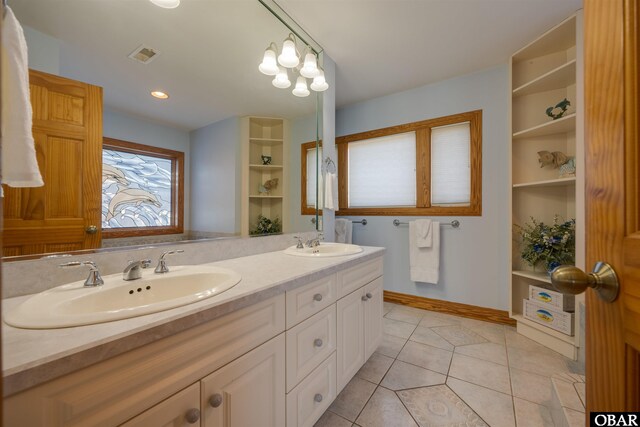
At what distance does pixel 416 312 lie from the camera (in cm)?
259

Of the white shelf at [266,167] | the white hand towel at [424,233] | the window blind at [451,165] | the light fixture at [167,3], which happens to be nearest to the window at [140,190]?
the white shelf at [266,167]

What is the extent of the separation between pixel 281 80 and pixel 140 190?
1.08 m

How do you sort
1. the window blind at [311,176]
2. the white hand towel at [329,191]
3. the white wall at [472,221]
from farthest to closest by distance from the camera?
the white wall at [472,221], the white hand towel at [329,191], the window blind at [311,176]

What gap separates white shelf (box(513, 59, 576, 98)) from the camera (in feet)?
6.14

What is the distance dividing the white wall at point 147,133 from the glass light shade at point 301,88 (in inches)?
35.2

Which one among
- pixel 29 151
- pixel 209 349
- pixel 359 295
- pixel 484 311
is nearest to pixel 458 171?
pixel 484 311

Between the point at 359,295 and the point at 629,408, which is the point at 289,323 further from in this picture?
the point at 629,408

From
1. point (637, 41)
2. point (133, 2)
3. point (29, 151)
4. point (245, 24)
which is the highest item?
point (245, 24)

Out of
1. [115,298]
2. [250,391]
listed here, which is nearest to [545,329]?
[250,391]

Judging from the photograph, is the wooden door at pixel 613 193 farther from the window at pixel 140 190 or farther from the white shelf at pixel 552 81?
the white shelf at pixel 552 81

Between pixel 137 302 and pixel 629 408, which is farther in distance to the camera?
pixel 137 302

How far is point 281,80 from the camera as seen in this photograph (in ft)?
5.59

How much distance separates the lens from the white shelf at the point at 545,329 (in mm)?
1794

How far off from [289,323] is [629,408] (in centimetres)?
86
